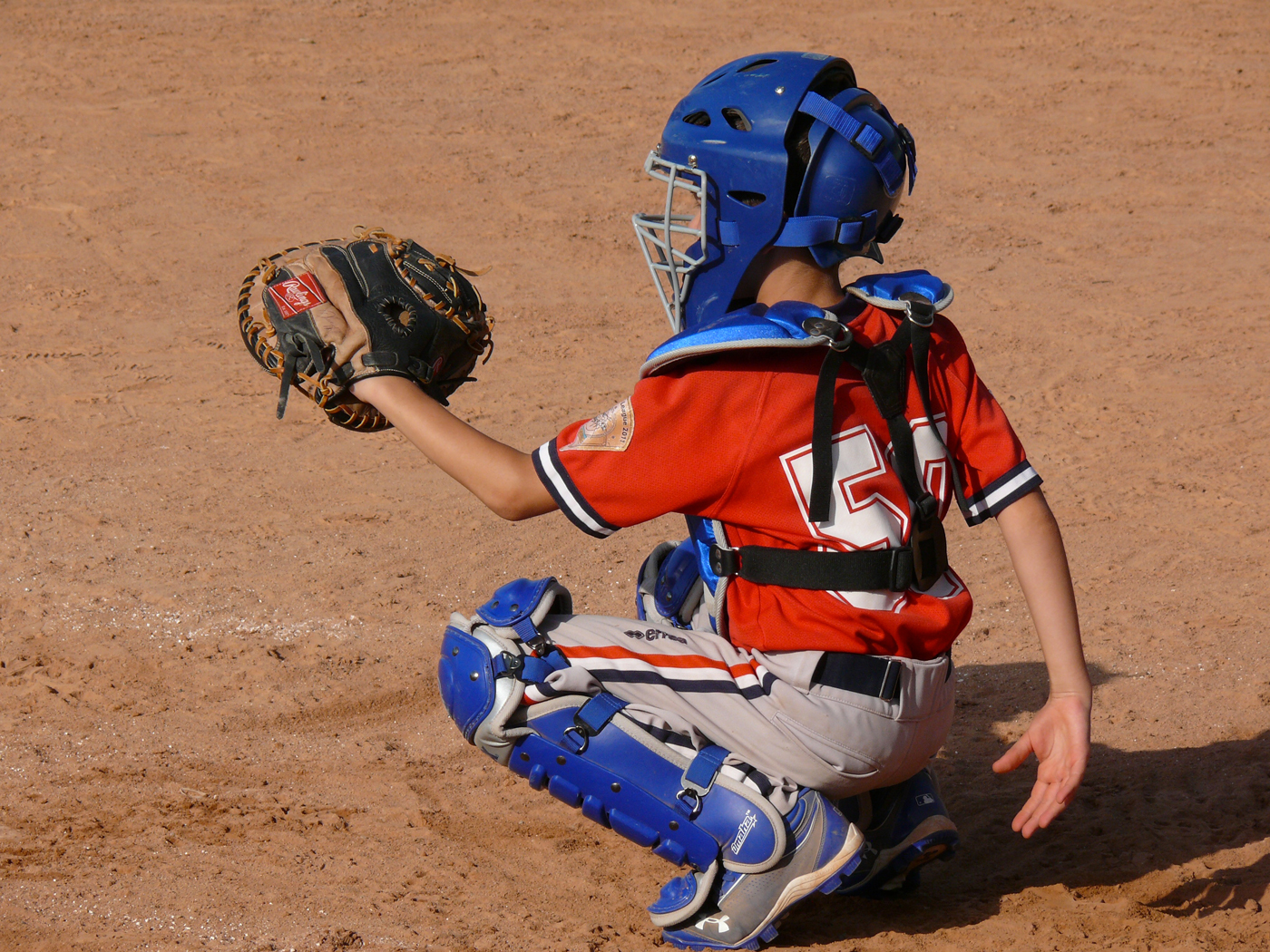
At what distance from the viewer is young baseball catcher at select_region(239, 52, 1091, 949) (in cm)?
231

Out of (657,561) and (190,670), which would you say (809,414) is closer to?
(657,561)

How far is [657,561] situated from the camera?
308 centimetres

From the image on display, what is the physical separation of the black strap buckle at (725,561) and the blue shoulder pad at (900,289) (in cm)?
54

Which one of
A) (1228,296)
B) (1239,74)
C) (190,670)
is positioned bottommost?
(190,670)

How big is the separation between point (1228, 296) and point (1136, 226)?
1001 mm

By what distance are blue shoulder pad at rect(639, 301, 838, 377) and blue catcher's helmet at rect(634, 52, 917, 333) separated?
17cm

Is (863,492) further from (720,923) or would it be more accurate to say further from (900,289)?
(720,923)

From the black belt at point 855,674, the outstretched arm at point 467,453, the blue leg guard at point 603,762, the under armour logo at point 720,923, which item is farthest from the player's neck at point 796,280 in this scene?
the under armour logo at point 720,923

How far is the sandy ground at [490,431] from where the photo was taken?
2814mm

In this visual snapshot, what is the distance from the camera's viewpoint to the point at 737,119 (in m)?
2.46

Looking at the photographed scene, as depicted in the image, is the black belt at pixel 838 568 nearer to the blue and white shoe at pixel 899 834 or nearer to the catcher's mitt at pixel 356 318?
the blue and white shoe at pixel 899 834

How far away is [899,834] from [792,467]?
34.3 inches

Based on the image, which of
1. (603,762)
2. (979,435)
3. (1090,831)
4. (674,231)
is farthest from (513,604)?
(1090,831)

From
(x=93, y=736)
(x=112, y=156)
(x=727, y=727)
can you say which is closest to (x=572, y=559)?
(x=93, y=736)
